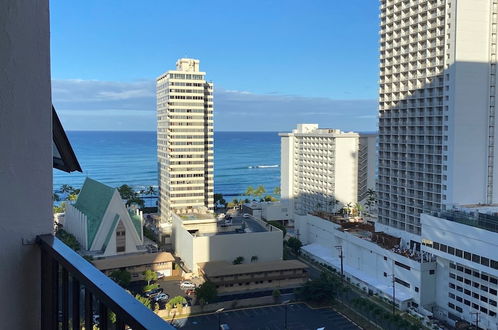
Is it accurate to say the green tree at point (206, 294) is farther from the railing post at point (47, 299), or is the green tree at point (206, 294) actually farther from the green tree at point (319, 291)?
the railing post at point (47, 299)

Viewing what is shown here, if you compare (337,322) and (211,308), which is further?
(211,308)

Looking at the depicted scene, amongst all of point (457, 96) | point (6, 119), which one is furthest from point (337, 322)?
point (6, 119)

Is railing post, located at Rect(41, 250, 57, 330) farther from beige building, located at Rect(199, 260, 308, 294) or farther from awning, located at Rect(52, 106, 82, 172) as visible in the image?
beige building, located at Rect(199, 260, 308, 294)

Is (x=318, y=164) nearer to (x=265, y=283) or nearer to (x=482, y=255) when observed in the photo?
(x=265, y=283)

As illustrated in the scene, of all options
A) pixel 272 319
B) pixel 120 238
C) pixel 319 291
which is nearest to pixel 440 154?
pixel 319 291

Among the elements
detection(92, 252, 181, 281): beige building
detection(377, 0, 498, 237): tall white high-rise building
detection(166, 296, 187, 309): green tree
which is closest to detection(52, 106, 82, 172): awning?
detection(166, 296, 187, 309): green tree

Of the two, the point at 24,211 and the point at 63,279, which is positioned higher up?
the point at 24,211
